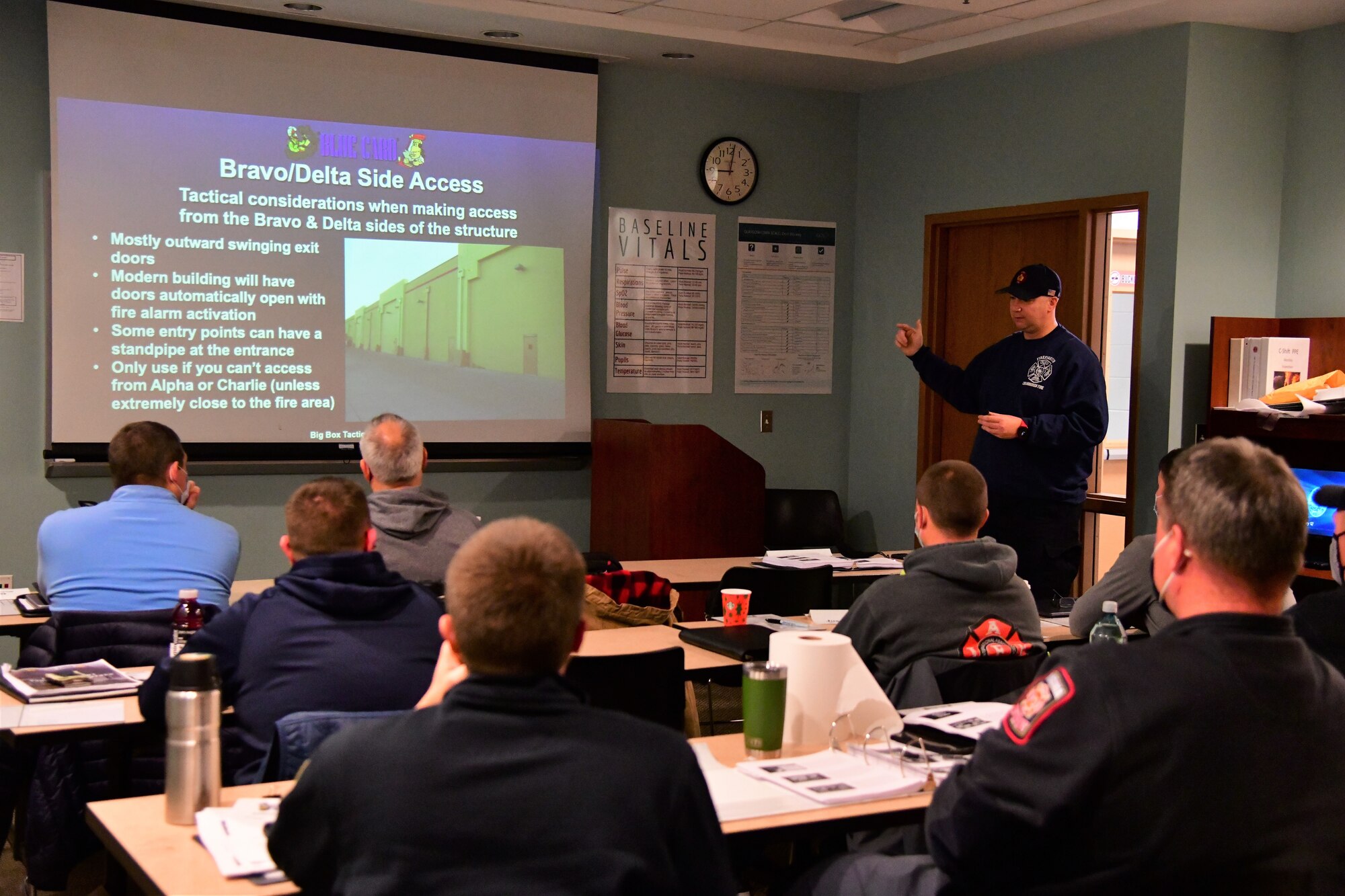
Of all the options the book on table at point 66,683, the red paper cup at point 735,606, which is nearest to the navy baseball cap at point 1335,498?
the red paper cup at point 735,606

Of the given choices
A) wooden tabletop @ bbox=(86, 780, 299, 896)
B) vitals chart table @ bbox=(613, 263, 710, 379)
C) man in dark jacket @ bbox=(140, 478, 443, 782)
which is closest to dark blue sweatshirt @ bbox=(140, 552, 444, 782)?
man in dark jacket @ bbox=(140, 478, 443, 782)

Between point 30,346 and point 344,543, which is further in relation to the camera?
point 30,346

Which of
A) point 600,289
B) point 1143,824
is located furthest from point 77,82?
point 1143,824

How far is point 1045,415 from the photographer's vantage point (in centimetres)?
511

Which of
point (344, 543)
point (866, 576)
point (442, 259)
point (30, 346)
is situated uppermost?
point (442, 259)

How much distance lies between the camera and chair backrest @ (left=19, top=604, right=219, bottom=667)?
306 cm

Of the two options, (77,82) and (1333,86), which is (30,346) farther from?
(1333,86)

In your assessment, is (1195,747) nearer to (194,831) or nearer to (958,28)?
(194,831)

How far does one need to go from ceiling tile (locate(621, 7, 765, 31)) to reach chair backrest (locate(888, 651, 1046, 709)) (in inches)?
144

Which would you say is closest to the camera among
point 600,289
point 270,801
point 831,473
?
point 270,801

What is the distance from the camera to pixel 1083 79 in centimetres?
577

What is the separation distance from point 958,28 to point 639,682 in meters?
4.18

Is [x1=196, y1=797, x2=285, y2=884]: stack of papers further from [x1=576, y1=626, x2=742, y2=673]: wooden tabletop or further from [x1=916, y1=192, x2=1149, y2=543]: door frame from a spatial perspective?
[x1=916, y1=192, x2=1149, y2=543]: door frame

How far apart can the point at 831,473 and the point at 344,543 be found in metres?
4.92
